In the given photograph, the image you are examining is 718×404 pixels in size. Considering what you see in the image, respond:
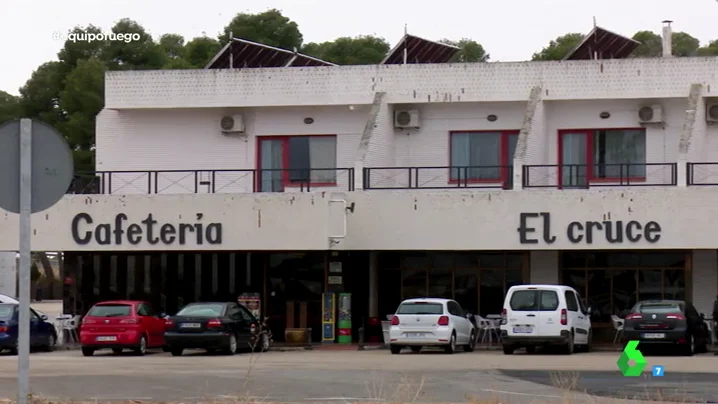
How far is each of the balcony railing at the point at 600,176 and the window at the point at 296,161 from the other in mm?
6342

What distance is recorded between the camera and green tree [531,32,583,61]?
261 feet

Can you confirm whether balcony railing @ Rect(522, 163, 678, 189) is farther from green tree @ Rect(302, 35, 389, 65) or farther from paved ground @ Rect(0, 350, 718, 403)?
green tree @ Rect(302, 35, 389, 65)

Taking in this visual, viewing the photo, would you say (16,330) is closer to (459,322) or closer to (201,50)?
(459,322)

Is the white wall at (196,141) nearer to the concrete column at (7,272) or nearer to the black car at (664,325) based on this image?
the black car at (664,325)

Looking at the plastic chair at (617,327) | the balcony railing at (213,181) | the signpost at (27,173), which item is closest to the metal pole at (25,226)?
the signpost at (27,173)

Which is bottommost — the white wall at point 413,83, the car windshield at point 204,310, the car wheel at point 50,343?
the car wheel at point 50,343

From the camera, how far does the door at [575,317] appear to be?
33.5 meters

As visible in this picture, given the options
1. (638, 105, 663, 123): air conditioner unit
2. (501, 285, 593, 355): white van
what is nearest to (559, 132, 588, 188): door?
(638, 105, 663, 123): air conditioner unit

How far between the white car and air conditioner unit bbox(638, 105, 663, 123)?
30.2 feet

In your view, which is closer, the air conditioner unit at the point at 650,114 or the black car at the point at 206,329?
the black car at the point at 206,329

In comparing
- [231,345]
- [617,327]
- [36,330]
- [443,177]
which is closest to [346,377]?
[231,345]

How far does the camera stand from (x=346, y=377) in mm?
23047

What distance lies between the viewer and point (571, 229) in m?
36.2

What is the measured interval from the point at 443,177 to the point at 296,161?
4658mm
